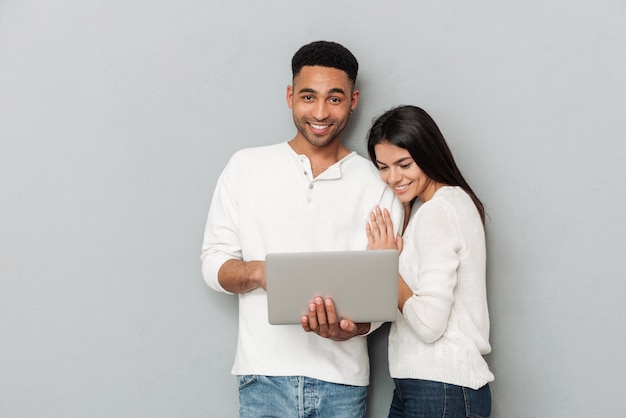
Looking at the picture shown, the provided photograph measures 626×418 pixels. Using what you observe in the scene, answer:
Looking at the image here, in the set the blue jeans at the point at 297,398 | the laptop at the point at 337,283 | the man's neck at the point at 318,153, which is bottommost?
the blue jeans at the point at 297,398

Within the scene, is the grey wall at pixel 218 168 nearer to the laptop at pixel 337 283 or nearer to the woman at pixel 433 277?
the woman at pixel 433 277

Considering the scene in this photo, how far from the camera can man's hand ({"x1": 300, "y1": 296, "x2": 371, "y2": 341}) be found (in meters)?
1.55

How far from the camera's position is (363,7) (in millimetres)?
2053

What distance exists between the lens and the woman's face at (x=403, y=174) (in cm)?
180

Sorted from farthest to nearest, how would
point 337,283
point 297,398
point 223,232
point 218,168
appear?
point 218,168, point 223,232, point 297,398, point 337,283

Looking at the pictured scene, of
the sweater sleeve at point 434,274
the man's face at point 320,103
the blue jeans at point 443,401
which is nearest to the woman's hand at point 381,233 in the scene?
the sweater sleeve at point 434,274

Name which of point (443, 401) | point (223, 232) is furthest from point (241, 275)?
point (443, 401)

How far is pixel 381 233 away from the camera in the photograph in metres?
1.84

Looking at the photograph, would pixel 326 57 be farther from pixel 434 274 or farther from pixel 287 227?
pixel 434 274

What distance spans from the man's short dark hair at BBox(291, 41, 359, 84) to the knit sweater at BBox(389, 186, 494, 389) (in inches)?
18.5

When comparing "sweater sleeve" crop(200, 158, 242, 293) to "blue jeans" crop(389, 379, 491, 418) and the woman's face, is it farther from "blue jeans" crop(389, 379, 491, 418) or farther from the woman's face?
"blue jeans" crop(389, 379, 491, 418)

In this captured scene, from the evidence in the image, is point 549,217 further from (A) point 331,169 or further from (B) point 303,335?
(B) point 303,335

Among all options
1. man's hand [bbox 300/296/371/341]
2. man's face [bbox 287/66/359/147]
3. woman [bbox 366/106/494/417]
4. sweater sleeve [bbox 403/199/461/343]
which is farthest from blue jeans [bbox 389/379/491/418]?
man's face [bbox 287/66/359/147]

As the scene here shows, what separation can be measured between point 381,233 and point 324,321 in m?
0.38
